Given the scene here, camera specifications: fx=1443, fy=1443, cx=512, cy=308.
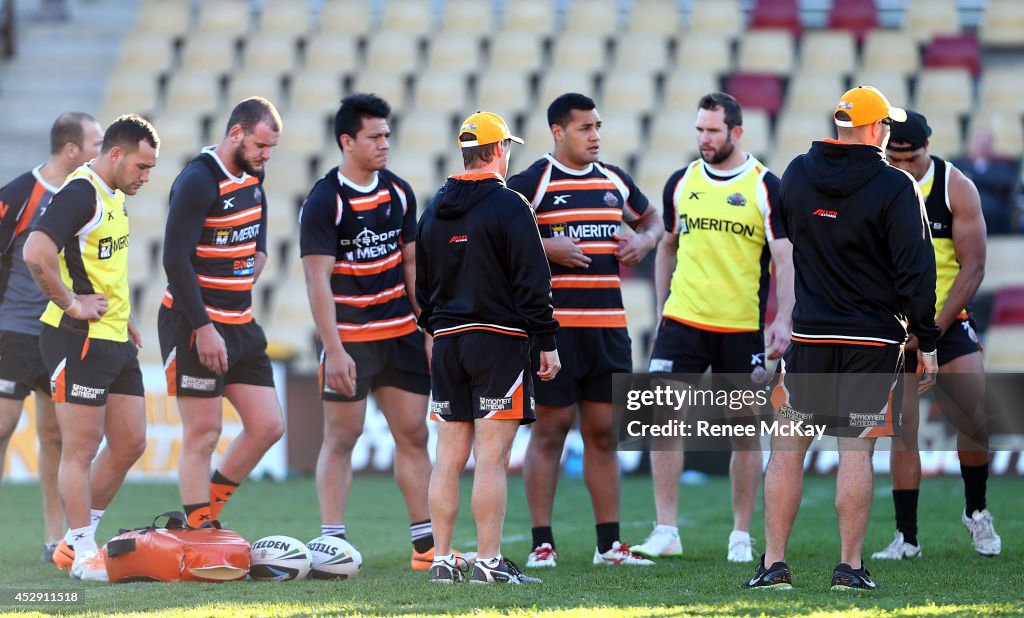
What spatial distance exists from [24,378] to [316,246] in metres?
2.09

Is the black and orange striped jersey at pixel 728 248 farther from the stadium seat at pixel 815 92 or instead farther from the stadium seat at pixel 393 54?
the stadium seat at pixel 393 54

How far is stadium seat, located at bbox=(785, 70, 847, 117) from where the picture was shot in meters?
17.0

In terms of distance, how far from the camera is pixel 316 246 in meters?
7.41

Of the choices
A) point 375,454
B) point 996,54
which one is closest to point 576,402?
point 375,454

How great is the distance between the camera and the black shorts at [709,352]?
26.0 ft

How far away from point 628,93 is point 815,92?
87.2 inches

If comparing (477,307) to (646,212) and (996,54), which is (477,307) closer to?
(646,212)

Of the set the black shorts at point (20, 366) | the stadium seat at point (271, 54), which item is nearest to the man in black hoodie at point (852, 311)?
the black shorts at point (20, 366)

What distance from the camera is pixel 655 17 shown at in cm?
1861

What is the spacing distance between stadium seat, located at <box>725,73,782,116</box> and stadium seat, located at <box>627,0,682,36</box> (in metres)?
1.56

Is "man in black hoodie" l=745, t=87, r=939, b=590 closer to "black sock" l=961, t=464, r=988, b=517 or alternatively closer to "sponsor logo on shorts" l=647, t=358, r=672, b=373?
"sponsor logo on shorts" l=647, t=358, r=672, b=373

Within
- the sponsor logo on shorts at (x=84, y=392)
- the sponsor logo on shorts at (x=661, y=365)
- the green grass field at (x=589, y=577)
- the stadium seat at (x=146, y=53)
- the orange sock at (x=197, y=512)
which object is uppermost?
the stadium seat at (x=146, y=53)

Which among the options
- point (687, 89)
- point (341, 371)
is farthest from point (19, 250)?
point (687, 89)

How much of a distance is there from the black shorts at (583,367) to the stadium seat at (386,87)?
10.4 m
